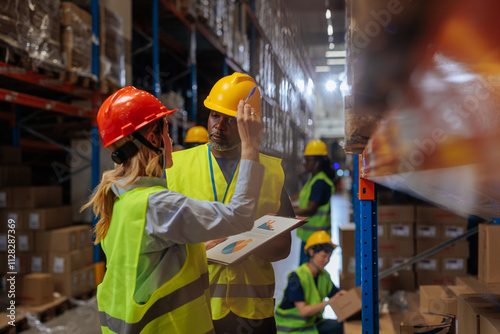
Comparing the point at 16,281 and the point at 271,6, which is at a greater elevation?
the point at 271,6

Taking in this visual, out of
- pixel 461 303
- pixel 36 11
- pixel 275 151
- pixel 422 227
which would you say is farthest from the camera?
pixel 422 227

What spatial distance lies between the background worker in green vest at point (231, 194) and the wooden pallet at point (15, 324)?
280 cm

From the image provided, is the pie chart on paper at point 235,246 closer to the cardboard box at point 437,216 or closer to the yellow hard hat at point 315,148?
the yellow hard hat at point 315,148

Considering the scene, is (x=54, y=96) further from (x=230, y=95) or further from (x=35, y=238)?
(x=230, y=95)

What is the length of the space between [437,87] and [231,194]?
50.9 inches

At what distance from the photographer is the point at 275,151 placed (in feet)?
7.63

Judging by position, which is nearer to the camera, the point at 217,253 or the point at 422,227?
the point at 217,253

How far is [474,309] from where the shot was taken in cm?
135

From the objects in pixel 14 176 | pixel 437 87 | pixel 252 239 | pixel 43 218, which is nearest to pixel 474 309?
pixel 252 239

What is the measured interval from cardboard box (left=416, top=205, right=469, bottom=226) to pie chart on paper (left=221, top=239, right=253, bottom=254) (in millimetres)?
3807

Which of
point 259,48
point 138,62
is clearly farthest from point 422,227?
point 138,62

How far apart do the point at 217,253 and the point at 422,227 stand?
12.8 feet

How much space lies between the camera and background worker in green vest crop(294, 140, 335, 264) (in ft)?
13.5

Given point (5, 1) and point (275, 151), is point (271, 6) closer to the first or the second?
point (275, 151)
